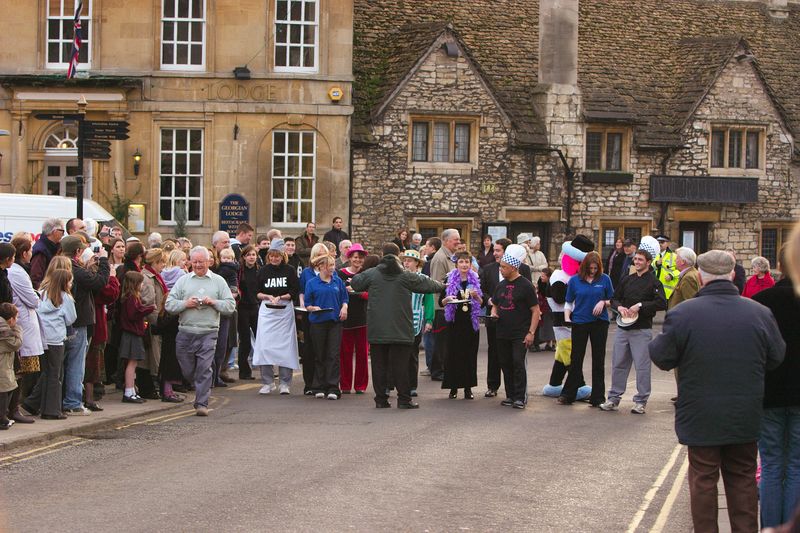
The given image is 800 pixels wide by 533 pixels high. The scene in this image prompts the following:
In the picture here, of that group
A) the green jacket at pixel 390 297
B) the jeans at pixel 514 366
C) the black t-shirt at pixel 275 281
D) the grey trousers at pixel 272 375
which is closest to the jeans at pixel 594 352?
the jeans at pixel 514 366

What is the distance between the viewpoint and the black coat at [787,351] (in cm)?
893

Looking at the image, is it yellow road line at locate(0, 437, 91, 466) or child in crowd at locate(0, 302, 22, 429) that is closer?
yellow road line at locate(0, 437, 91, 466)

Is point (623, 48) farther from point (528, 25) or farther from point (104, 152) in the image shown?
point (104, 152)

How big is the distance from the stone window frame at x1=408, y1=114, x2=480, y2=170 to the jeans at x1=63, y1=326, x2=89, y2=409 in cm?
1964

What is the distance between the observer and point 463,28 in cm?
3728

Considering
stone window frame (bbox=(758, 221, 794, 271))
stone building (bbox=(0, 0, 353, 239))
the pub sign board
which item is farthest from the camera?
stone window frame (bbox=(758, 221, 794, 271))

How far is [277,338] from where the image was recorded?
17.6 meters

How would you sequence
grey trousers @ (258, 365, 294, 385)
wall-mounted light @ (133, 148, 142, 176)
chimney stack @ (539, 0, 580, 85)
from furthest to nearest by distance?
1. chimney stack @ (539, 0, 580, 85)
2. wall-mounted light @ (133, 148, 142, 176)
3. grey trousers @ (258, 365, 294, 385)

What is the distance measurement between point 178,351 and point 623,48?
26410 millimetres

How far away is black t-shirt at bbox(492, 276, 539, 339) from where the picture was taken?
1653cm

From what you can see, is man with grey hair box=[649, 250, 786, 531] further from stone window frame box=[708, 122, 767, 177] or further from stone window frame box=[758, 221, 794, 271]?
stone window frame box=[758, 221, 794, 271]

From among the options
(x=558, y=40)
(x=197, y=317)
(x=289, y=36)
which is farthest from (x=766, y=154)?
(x=197, y=317)

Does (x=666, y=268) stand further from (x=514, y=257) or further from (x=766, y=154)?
(x=766, y=154)

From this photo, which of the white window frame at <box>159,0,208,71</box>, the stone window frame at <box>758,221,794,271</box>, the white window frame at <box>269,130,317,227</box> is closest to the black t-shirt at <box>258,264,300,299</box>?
the white window frame at <box>269,130,317,227</box>
